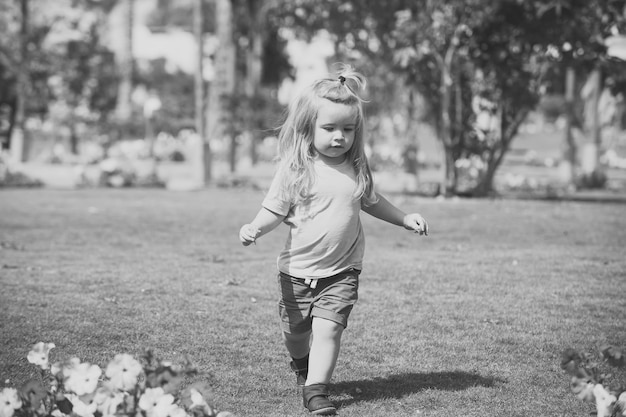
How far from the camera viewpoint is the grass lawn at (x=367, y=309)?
438 cm

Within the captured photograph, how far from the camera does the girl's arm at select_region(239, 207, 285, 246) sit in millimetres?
4078

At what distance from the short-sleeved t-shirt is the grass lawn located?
667mm

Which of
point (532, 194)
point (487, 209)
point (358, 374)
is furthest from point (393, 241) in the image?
point (532, 194)

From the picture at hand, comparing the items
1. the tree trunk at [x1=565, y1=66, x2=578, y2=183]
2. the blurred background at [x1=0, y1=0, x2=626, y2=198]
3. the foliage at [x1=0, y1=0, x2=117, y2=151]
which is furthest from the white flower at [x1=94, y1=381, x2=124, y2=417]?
the foliage at [x1=0, y1=0, x2=117, y2=151]

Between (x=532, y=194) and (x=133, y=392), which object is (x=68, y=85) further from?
(x=133, y=392)

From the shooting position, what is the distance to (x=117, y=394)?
3014 mm

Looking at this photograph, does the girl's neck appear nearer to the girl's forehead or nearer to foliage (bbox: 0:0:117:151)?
the girl's forehead

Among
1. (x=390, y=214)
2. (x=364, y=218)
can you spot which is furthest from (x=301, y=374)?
(x=364, y=218)

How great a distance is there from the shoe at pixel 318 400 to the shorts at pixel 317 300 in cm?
33

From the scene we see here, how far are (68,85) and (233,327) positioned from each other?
27.8 metres

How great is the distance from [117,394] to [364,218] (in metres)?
10.1

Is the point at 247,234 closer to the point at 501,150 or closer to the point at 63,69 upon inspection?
the point at 501,150

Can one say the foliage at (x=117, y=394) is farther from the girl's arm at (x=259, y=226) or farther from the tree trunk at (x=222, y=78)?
the tree trunk at (x=222, y=78)

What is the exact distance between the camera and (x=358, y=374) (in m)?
4.66
